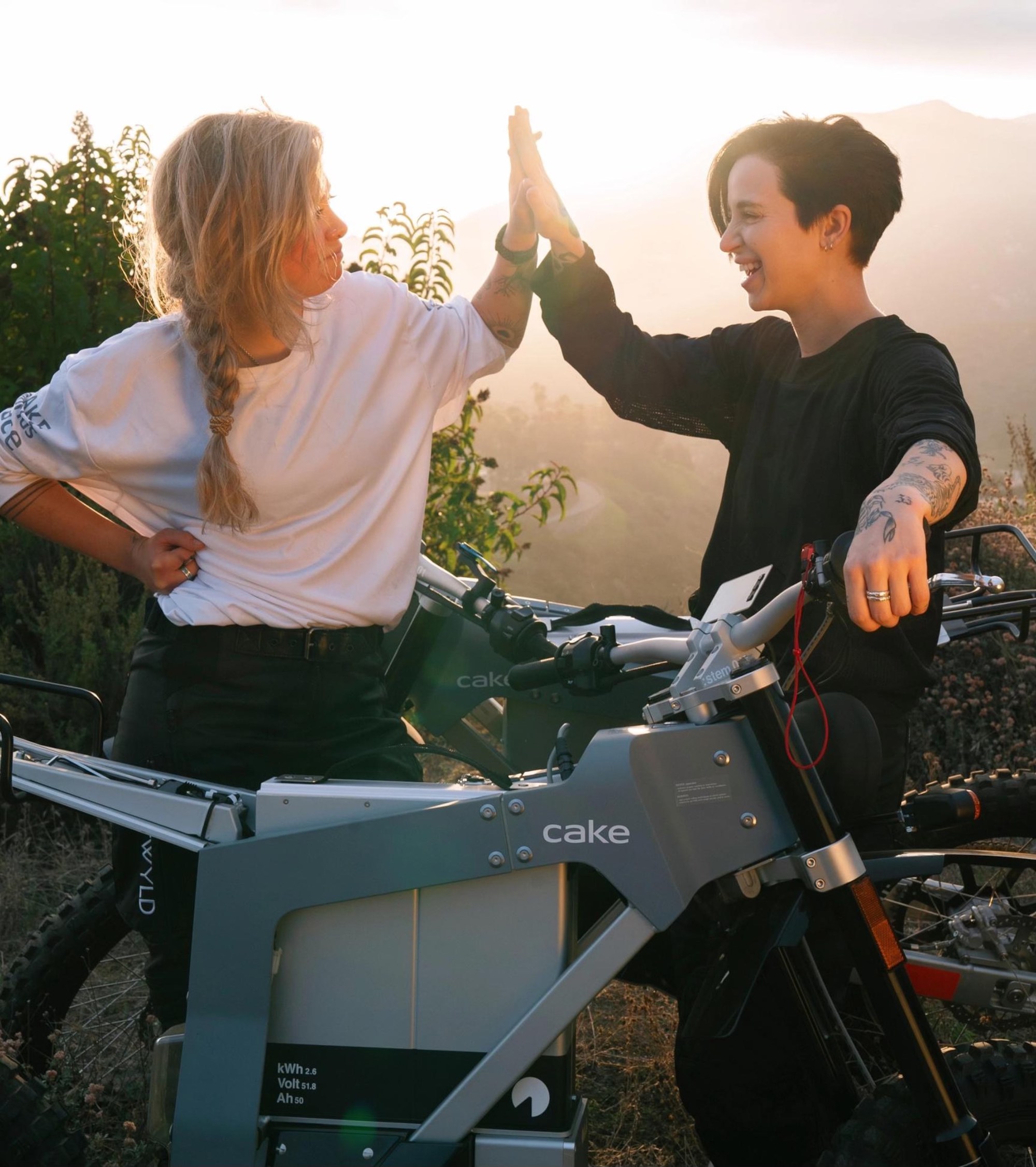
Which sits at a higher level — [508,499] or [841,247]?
[841,247]

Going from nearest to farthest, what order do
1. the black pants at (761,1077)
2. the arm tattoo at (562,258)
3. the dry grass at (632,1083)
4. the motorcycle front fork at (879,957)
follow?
the motorcycle front fork at (879,957) → the black pants at (761,1077) → the arm tattoo at (562,258) → the dry grass at (632,1083)

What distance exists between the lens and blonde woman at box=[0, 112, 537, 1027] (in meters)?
2.04

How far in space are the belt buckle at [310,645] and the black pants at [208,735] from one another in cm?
2

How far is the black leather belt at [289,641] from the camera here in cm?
209

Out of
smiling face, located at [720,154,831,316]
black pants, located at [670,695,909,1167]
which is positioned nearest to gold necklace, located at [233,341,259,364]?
smiling face, located at [720,154,831,316]

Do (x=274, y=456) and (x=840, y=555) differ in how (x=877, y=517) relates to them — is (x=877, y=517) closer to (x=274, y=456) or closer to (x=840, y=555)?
(x=840, y=555)

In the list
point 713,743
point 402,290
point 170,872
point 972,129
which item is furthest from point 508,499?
point 972,129

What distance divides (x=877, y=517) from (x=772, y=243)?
0.95 metres

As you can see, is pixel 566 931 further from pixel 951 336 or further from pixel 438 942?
pixel 951 336

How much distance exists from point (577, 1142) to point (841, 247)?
159 centimetres

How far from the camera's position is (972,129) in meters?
8.22

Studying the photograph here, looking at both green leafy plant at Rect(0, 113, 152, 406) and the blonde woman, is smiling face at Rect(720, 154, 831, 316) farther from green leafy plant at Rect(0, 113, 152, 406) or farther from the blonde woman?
green leafy plant at Rect(0, 113, 152, 406)

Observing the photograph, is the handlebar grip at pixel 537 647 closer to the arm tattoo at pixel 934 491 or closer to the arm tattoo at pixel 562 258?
the arm tattoo at pixel 562 258

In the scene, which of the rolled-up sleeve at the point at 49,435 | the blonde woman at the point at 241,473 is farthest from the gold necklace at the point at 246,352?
the rolled-up sleeve at the point at 49,435
